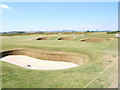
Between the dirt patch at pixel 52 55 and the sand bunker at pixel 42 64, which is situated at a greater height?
the dirt patch at pixel 52 55

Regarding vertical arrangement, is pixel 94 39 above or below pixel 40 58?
above

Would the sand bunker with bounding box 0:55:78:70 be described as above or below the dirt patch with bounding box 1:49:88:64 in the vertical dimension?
below

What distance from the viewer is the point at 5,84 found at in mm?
8734

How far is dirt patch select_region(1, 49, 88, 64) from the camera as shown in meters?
20.0

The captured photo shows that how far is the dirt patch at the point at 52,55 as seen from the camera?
20.0 m

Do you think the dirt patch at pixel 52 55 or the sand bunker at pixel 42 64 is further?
the dirt patch at pixel 52 55

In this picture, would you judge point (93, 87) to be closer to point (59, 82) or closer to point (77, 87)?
point (77, 87)

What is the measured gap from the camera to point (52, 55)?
2295cm

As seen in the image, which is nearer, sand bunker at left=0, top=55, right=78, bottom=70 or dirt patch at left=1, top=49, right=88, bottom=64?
sand bunker at left=0, top=55, right=78, bottom=70

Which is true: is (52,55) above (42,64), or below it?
above

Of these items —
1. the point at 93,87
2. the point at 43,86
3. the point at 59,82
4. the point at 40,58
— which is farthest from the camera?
the point at 40,58

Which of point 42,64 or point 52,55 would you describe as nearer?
point 42,64

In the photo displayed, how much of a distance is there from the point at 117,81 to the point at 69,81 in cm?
351

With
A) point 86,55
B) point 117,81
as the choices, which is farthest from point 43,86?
point 86,55
